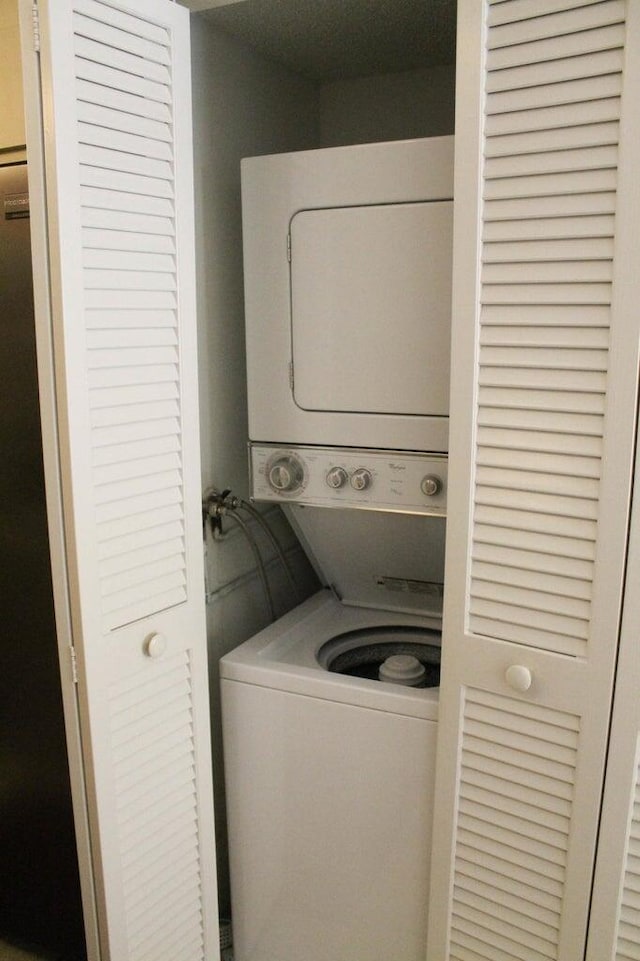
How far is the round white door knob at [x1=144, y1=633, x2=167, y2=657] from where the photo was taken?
163 cm

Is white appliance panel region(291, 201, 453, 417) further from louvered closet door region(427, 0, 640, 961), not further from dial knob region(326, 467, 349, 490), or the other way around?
louvered closet door region(427, 0, 640, 961)

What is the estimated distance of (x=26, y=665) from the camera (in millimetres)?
1943

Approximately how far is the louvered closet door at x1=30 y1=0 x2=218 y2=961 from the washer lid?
471mm

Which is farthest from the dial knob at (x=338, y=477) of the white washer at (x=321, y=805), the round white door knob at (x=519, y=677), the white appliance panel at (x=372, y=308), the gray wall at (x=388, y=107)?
the gray wall at (x=388, y=107)

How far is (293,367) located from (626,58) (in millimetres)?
959

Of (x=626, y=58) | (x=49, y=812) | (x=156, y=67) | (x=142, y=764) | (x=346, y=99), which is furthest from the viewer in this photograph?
(x=346, y=99)

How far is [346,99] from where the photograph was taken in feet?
8.00

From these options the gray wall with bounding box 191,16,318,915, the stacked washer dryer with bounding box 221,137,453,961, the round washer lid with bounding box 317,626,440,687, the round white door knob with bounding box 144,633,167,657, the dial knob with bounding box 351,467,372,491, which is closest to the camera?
the round white door knob with bounding box 144,633,167,657

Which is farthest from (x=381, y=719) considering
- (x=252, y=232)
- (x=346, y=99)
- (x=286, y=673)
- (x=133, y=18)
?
(x=346, y=99)

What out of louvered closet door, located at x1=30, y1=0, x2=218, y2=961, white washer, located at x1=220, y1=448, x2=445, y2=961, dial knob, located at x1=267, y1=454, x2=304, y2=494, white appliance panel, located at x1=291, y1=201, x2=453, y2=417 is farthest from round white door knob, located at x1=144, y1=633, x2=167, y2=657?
white appliance panel, located at x1=291, y1=201, x2=453, y2=417

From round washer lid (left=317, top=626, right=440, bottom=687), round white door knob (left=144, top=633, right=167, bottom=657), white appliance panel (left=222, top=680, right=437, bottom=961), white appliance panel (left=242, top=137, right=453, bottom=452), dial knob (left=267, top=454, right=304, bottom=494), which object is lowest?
white appliance panel (left=222, top=680, right=437, bottom=961)

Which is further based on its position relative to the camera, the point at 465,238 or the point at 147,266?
the point at 147,266

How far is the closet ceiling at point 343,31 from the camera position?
1865 millimetres

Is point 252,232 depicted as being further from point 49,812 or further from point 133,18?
point 49,812
